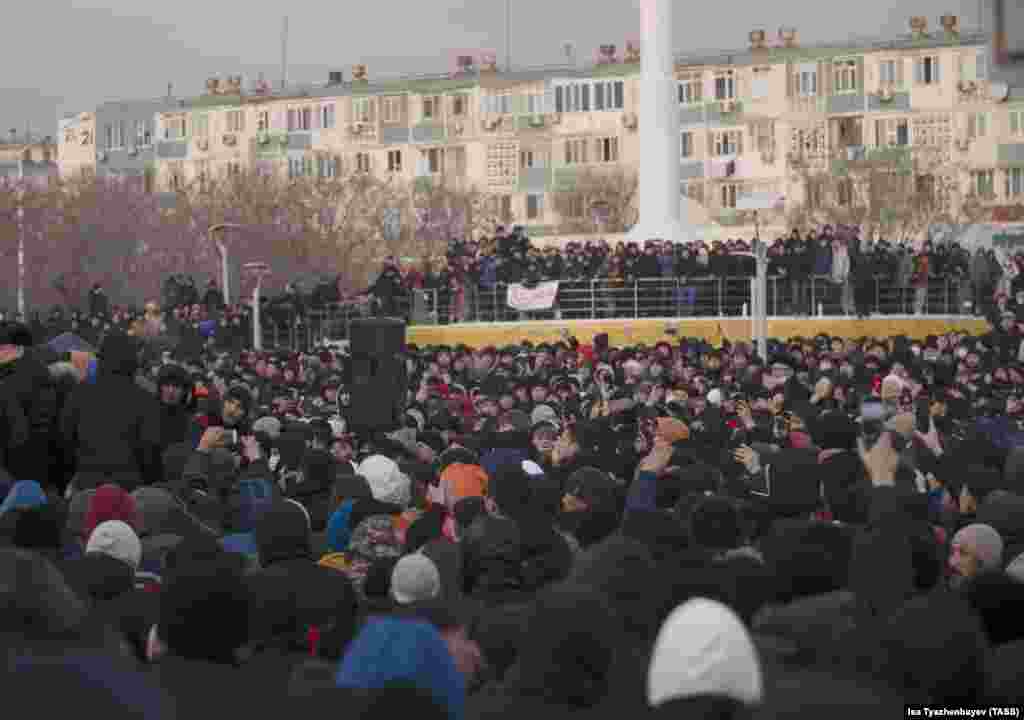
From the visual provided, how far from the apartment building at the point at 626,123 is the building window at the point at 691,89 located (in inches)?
2.3

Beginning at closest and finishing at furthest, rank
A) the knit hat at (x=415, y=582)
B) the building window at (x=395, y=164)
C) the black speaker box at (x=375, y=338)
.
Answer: the knit hat at (x=415, y=582)
the black speaker box at (x=375, y=338)
the building window at (x=395, y=164)

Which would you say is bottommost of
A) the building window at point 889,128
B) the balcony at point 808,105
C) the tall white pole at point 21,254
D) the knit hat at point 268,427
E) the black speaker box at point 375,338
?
the knit hat at point 268,427

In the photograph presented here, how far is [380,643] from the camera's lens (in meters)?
6.29

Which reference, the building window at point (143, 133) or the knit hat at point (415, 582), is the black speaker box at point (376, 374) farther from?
the building window at point (143, 133)

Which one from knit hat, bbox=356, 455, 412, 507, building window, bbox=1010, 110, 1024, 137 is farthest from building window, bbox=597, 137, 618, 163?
knit hat, bbox=356, 455, 412, 507

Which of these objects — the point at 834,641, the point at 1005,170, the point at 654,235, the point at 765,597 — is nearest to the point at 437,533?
the point at 765,597

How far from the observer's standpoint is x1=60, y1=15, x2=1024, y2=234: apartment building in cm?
10900

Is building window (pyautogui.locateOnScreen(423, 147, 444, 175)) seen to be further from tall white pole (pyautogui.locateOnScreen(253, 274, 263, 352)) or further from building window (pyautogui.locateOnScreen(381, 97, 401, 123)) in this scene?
tall white pole (pyautogui.locateOnScreen(253, 274, 263, 352))

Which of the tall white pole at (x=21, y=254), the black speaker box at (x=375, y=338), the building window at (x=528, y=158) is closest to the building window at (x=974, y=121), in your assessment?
the building window at (x=528, y=158)

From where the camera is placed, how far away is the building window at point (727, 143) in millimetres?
112750

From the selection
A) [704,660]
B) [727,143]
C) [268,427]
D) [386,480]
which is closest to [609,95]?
[727,143]

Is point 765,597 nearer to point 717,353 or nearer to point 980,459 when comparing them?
point 980,459

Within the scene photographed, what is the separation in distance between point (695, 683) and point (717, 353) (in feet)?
91.3

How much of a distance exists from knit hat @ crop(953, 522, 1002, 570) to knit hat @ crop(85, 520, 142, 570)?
3.15m
